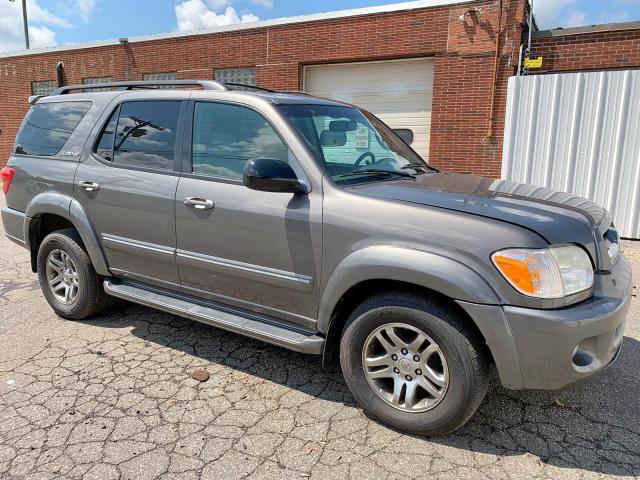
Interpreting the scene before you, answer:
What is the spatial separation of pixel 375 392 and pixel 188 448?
1053mm

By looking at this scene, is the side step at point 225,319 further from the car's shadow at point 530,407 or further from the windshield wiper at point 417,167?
the windshield wiper at point 417,167

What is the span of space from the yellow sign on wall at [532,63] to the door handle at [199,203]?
7928 mm

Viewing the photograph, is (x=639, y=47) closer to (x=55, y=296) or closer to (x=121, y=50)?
(x=55, y=296)

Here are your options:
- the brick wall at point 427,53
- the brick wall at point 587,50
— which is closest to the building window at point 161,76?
the brick wall at point 427,53

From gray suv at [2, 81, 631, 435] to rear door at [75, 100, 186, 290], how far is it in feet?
0.05

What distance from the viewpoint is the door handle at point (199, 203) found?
3240mm

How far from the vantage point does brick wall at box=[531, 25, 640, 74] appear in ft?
28.0

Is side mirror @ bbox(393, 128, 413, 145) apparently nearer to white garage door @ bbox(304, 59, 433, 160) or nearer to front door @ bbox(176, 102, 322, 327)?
front door @ bbox(176, 102, 322, 327)

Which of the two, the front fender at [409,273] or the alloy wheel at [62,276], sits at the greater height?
the front fender at [409,273]

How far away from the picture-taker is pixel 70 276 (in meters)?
4.32

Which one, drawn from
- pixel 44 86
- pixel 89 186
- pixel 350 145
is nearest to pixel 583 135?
pixel 350 145

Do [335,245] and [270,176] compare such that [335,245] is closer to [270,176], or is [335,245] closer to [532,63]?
[270,176]

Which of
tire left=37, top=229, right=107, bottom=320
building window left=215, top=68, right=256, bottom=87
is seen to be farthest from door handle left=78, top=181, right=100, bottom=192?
building window left=215, top=68, right=256, bottom=87

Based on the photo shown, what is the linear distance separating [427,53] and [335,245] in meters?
8.53
